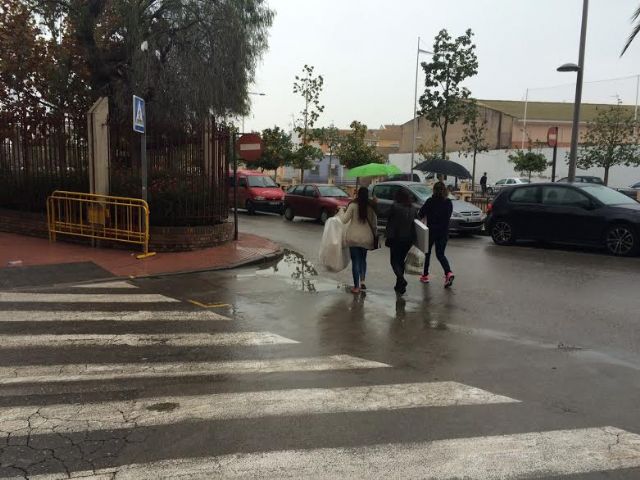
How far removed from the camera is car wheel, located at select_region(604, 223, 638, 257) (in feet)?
38.4

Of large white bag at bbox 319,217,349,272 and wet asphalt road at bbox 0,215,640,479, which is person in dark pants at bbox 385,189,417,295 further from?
large white bag at bbox 319,217,349,272

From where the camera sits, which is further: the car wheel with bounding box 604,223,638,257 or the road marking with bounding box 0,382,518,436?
the car wheel with bounding box 604,223,638,257

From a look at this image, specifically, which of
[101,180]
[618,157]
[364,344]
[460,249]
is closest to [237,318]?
[364,344]

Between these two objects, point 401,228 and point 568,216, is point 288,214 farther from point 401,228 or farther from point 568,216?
point 401,228

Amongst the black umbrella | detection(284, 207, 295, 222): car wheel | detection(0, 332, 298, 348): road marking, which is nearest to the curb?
detection(0, 332, 298, 348): road marking

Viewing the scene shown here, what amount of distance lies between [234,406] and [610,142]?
2793 centimetres

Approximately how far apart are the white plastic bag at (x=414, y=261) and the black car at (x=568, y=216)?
5550 mm

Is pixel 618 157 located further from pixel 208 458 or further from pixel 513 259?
pixel 208 458

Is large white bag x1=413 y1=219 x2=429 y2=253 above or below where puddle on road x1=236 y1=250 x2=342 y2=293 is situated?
above

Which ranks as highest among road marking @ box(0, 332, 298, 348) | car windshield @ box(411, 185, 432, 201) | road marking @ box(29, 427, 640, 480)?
car windshield @ box(411, 185, 432, 201)

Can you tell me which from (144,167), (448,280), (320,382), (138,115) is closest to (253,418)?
(320,382)

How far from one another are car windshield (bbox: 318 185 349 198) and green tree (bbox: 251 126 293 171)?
2060 cm

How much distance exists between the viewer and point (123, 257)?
10797 mm

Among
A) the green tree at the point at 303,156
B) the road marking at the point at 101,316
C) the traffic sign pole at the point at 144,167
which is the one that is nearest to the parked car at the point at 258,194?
the traffic sign pole at the point at 144,167
